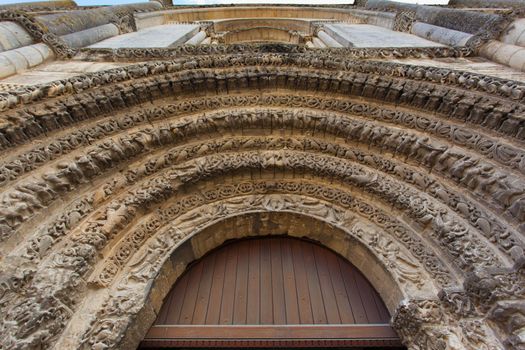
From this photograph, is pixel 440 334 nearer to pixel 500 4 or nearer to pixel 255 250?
pixel 255 250

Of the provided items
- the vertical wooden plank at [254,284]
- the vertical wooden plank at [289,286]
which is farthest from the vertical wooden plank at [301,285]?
the vertical wooden plank at [254,284]

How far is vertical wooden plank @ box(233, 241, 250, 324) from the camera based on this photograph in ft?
8.82

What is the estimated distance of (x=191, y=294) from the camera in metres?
2.91

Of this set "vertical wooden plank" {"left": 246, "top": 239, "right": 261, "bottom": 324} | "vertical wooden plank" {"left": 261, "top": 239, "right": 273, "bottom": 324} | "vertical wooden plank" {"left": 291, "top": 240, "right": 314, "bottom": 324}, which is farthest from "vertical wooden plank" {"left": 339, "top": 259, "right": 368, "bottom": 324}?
"vertical wooden plank" {"left": 246, "top": 239, "right": 261, "bottom": 324}

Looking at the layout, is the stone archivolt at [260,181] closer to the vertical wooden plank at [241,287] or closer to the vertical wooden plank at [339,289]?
the vertical wooden plank at [339,289]

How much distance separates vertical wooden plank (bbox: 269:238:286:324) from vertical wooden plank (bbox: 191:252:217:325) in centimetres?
63

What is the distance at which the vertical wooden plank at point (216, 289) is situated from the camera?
2.70 metres

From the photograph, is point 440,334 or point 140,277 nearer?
point 440,334

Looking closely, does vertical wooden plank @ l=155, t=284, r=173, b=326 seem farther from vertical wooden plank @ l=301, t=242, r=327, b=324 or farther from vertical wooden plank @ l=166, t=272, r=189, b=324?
vertical wooden plank @ l=301, t=242, r=327, b=324

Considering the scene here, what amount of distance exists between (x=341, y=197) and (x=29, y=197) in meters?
2.91

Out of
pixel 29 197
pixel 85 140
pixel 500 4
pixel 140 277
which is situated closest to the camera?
pixel 29 197

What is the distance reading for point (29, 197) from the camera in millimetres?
2436

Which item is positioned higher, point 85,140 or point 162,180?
point 85,140

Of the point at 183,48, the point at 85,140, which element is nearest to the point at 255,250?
the point at 85,140
